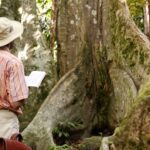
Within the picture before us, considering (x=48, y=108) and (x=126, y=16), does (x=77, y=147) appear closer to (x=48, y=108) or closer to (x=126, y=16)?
(x=48, y=108)

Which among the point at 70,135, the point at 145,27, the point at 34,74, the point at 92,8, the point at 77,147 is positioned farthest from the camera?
the point at 145,27

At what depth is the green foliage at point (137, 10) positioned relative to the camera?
59.0 feet

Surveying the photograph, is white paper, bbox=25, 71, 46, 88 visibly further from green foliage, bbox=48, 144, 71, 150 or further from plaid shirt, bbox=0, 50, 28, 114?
green foliage, bbox=48, 144, 71, 150

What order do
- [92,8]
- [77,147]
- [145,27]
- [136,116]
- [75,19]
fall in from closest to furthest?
[136,116], [77,147], [92,8], [75,19], [145,27]

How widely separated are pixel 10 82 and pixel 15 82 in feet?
0.15

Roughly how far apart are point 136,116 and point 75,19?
15.0 feet

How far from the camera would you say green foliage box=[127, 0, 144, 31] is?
59.0 feet

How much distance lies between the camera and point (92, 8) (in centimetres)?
817

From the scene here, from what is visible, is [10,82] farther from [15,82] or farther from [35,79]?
[35,79]

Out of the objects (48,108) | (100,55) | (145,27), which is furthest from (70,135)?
(145,27)

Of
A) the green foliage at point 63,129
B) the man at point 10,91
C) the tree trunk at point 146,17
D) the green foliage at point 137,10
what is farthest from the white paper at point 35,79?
the tree trunk at point 146,17

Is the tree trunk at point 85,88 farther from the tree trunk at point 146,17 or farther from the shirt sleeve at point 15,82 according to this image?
the tree trunk at point 146,17

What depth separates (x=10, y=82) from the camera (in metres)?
4.68

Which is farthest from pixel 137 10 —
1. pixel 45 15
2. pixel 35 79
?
pixel 35 79
